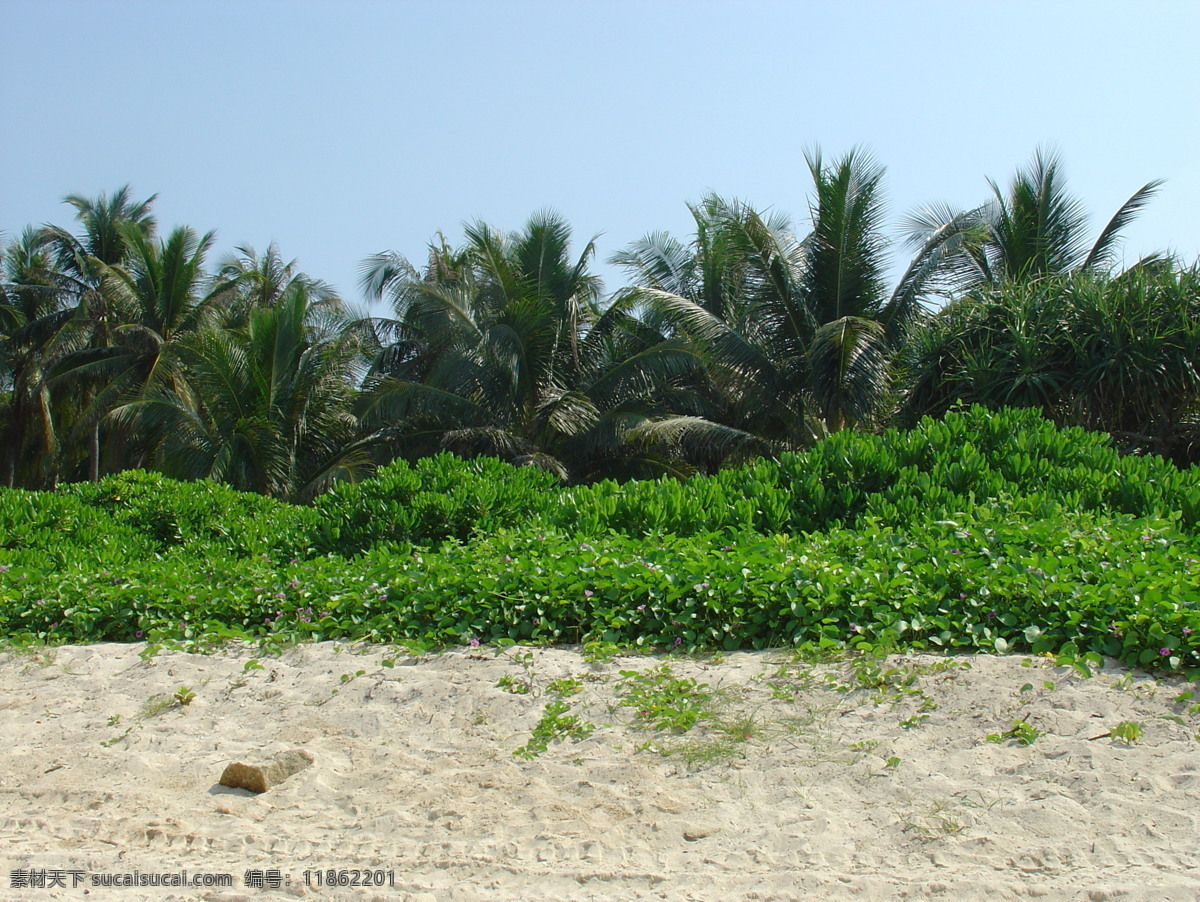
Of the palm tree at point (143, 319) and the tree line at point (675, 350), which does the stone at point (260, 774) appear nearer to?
the tree line at point (675, 350)

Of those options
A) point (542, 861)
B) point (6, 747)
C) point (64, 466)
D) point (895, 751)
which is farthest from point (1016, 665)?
point (64, 466)

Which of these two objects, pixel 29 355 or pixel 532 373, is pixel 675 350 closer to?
pixel 532 373

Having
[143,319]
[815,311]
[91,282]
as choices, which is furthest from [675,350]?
[91,282]

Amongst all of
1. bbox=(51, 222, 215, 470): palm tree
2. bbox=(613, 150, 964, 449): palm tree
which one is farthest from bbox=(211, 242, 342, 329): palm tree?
bbox=(613, 150, 964, 449): palm tree

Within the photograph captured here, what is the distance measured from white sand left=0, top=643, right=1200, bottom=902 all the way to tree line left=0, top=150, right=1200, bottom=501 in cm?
904

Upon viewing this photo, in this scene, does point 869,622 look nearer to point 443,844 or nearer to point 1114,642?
point 1114,642

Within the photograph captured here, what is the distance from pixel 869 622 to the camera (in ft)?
14.8

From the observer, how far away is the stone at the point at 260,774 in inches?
138

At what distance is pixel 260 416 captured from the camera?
59.2ft

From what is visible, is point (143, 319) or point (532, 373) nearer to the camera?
point (532, 373)

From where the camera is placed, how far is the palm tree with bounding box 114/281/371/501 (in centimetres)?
1777

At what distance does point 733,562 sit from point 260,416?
48.7 feet

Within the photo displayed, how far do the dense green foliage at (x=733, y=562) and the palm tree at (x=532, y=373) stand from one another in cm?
790

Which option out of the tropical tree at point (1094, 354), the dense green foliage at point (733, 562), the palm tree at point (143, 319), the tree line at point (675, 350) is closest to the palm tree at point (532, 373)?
the tree line at point (675, 350)
